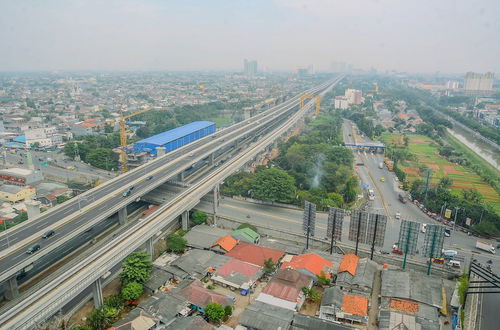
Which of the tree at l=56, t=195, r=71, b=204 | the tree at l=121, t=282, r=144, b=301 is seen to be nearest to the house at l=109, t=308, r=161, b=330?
the tree at l=121, t=282, r=144, b=301

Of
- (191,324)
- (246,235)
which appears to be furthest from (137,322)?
(246,235)

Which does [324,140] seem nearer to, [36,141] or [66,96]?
[36,141]

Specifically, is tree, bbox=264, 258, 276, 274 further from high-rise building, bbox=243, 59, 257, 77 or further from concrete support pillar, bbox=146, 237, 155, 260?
high-rise building, bbox=243, 59, 257, 77

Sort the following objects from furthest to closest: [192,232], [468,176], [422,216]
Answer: [468,176] → [422,216] → [192,232]

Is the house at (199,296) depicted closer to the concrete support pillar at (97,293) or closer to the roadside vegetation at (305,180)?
the concrete support pillar at (97,293)

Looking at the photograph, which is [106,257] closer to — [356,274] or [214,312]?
[214,312]

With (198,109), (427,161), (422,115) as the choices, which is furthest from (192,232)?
(422,115)

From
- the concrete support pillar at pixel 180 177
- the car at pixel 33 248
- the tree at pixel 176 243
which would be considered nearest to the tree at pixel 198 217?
the tree at pixel 176 243
